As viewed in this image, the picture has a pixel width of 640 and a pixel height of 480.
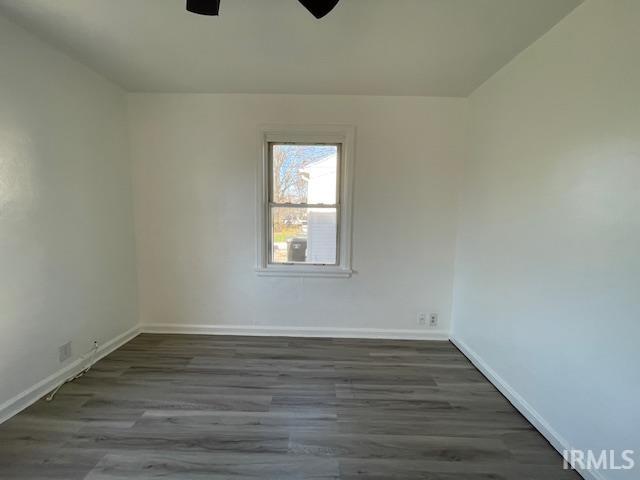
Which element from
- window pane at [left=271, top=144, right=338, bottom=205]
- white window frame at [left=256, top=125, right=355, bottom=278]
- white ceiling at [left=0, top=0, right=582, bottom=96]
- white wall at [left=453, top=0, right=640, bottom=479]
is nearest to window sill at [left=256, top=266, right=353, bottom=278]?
white window frame at [left=256, top=125, right=355, bottom=278]

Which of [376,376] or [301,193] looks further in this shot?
[301,193]

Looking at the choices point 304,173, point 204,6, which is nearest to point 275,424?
point 304,173

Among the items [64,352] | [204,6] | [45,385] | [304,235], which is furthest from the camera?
[304,235]

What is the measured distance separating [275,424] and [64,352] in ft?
5.61

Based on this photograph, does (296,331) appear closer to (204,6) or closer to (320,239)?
(320,239)

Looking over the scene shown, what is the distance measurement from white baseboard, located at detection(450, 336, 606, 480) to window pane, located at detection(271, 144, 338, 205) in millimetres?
1921

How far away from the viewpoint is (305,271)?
2908 mm

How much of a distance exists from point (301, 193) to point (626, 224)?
229 cm

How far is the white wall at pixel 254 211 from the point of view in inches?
108

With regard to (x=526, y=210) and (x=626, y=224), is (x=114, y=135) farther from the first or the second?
(x=626, y=224)

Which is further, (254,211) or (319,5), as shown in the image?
(254,211)

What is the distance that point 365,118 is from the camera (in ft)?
9.01

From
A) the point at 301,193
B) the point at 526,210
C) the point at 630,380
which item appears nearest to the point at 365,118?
the point at 301,193

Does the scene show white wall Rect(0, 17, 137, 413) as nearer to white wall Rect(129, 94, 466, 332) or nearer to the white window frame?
white wall Rect(129, 94, 466, 332)
